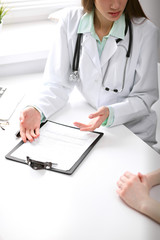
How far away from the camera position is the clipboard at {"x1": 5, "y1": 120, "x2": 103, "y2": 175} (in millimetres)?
1122

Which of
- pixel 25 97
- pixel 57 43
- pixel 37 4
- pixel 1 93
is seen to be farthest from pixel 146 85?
pixel 37 4

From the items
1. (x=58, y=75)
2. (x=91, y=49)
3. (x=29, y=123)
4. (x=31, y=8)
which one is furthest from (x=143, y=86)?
(x=31, y=8)

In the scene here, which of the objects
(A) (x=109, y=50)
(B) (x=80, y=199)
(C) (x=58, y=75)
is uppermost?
(A) (x=109, y=50)

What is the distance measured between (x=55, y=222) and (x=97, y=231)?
0.12 meters

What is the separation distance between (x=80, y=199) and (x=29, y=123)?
428mm

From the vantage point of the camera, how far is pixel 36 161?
3.67 ft

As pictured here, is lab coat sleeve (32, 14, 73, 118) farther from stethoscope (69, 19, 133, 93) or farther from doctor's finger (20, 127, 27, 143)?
doctor's finger (20, 127, 27, 143)

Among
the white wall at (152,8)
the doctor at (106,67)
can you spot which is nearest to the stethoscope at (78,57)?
the doctor at (106,67)

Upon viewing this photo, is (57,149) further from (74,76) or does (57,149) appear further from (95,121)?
(74,76)

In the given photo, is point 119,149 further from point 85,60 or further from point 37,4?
point 37,4

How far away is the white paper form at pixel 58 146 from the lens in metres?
1.15

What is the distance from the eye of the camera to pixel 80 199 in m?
1.00

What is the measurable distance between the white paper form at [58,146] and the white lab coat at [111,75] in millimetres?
123

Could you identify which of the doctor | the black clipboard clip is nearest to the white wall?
the doctor
